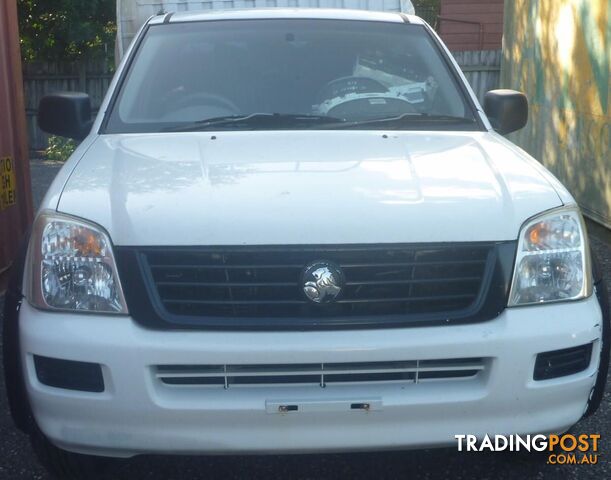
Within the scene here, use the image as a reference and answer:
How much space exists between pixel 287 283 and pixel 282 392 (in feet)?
1.12

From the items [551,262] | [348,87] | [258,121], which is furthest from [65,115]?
[551,262]

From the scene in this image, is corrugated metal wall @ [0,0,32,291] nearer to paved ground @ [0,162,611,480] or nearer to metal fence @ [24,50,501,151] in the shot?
paved ground @ [0,162,611,480]

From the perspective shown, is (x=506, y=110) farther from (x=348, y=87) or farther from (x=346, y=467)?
(x=346, y=467)

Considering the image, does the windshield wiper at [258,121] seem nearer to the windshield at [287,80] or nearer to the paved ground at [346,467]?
the windshield at [287,80]

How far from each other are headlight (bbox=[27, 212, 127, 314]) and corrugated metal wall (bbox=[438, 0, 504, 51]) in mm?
17372

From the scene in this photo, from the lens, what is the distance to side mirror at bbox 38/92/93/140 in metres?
4.14

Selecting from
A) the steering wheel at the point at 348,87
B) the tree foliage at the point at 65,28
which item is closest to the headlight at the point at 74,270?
the steering wheel at the point at 348,87

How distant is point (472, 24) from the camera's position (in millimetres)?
19312

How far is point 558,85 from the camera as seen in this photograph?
329 inches

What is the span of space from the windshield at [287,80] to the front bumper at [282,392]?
137 centimetres

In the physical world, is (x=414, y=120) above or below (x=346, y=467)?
above

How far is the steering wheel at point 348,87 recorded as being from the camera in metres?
4.13

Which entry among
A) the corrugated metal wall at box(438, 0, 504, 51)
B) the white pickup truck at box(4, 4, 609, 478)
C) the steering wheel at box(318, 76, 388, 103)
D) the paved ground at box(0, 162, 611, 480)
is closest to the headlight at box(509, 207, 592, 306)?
the white pickup truck at box(4, 4, 609, 478)

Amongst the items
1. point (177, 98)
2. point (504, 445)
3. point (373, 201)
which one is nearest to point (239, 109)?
point (177, 98)
